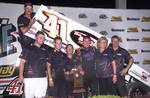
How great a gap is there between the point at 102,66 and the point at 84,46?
0.52m

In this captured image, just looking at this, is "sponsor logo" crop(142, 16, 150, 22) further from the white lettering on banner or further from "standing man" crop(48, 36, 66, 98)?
"standing man" crop(48, 36, 66, 98)

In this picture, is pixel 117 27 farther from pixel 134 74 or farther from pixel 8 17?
pixel 8 17

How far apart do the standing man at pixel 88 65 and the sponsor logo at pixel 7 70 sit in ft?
4.46

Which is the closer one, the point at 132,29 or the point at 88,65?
the point at 88,65

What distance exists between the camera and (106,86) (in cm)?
796

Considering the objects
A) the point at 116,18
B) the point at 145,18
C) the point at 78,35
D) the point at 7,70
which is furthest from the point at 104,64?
the point at 7,70

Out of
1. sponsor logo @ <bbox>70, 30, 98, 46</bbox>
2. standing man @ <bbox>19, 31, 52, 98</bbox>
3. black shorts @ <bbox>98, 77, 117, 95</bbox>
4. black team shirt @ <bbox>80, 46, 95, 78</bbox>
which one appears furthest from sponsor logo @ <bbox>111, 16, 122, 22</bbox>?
standing man @ <bbox>19, 31, 52, 98</bbox>

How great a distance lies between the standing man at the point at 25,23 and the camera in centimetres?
733

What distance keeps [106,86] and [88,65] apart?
540 millimetres

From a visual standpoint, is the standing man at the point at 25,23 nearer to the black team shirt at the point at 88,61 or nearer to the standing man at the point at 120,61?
the black team shirt at the point at 88,61

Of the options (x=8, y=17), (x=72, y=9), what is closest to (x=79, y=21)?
(x=72, y=9)

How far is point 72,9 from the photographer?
7.79 m

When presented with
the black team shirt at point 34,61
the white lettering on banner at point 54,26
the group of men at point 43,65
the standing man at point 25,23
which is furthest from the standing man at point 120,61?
the standing man at point 25,23

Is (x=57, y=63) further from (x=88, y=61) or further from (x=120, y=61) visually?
(x=120, y=61)
